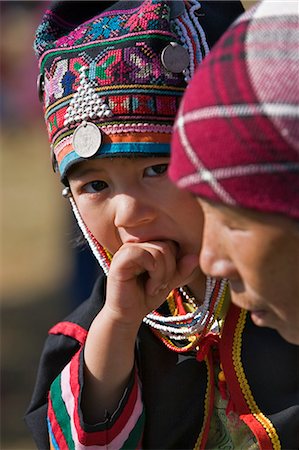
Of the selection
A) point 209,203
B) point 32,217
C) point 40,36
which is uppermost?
point 40,36

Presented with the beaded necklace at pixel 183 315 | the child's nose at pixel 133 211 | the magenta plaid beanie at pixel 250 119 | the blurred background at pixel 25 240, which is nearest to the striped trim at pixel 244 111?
the magenta plaid beanie at pixel 250 119

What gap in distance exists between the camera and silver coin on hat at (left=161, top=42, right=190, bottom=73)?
5.54ft

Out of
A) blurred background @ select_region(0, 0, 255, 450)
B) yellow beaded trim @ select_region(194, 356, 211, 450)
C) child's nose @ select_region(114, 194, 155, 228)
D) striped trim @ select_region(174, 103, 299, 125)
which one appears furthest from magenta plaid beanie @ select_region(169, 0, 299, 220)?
blurred background @ select_region(0, 0, 255, 450)

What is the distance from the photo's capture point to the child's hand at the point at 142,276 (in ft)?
5.44

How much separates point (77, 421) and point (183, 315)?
30 cm

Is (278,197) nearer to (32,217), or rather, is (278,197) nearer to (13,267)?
(13,267)

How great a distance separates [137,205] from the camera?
1.64m

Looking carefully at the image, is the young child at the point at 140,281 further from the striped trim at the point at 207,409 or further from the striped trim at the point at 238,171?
the striped trim at the point at 238,171

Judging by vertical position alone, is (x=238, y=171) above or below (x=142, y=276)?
above

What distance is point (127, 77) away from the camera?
169 centimetres

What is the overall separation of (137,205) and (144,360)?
Result: 16.3 inches

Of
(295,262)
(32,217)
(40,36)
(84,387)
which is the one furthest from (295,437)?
(32,217)

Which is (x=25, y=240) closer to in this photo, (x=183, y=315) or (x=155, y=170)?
(x=183, y=315)

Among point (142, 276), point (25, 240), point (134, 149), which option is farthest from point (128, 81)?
point (25, 240)
